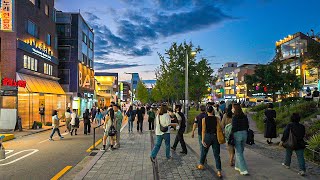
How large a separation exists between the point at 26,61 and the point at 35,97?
3.30 m

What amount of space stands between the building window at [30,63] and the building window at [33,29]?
2.41 metres

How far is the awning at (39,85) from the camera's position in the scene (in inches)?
1024

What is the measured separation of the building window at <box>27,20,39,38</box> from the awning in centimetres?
415

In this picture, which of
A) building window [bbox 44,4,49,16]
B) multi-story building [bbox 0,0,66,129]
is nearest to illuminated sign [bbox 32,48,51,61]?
multi-story building [bbox 0,0,66,129]

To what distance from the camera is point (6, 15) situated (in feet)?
69.7

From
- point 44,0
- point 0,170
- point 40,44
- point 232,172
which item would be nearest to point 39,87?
point 40,44

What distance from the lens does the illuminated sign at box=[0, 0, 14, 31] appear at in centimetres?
2095

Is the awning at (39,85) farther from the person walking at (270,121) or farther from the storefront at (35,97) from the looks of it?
the person walking at (270,121)

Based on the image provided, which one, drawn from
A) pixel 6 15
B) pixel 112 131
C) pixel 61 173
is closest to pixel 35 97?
pixel 6 15

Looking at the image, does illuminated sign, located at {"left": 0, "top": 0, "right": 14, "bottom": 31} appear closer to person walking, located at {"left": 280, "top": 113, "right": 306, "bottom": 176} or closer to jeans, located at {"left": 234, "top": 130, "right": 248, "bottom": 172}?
jeans, located at {"left": 234, "top": 130, "right": 248, "bottom": 172}

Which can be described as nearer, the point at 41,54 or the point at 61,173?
the point at 61,173

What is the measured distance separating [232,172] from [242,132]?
1161 mm

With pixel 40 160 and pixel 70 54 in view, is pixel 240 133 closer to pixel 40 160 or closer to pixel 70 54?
pixel 40 160

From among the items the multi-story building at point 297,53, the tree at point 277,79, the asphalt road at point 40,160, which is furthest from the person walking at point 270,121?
the multi-story building at point 297,53
